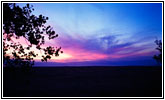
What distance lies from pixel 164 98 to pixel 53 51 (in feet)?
25.3

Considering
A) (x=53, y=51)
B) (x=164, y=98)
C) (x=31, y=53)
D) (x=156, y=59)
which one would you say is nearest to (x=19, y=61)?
(x=31, y=53)

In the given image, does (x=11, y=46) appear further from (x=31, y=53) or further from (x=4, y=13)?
(x=4, y=13)

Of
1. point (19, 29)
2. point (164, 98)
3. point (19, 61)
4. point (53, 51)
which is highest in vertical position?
point (19, 29)

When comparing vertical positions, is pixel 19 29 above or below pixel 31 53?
above

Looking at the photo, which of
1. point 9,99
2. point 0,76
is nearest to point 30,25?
point 0,76

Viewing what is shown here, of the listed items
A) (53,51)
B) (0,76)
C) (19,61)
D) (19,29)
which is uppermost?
(19,29)

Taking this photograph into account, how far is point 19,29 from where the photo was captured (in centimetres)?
974

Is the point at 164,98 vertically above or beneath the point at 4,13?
beneath

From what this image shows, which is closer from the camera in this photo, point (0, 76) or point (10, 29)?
point (0, 76)

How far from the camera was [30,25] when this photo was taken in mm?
10047

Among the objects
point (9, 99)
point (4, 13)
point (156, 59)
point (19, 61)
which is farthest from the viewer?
point (156, 59)

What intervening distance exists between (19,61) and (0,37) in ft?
7.15

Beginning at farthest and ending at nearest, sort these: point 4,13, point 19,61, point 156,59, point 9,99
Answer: point 156,59
point 19,61
point 4,13
point 9,99

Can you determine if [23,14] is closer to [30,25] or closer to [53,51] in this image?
[30,25]
